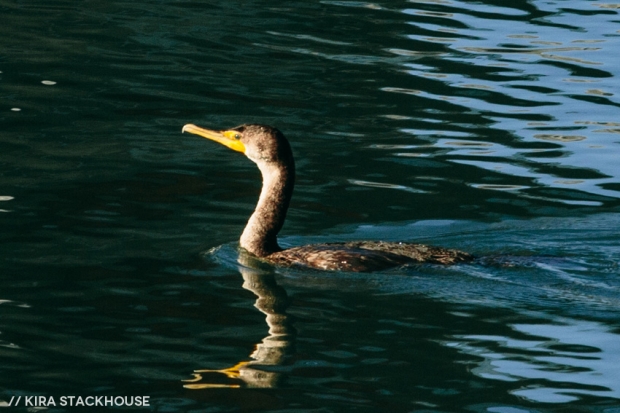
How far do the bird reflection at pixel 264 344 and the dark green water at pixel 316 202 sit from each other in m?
0.02

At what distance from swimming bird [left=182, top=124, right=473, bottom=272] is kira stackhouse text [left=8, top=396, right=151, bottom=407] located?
2.89 metres

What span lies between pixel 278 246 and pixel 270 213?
0.31 meters

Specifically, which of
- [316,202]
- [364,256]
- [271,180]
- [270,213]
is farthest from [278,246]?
[316,202]

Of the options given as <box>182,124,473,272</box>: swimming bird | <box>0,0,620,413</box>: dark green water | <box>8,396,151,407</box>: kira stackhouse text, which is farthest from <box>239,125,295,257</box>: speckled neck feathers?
<box>8,396,151,407</box>: kira stackhouse text

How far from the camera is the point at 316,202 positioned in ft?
38.0

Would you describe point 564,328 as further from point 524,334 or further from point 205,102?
point 205,102

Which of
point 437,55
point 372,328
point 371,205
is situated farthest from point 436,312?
point 437,55

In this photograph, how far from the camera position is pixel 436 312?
8773mm

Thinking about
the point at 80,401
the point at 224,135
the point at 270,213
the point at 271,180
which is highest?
the point at 224,135

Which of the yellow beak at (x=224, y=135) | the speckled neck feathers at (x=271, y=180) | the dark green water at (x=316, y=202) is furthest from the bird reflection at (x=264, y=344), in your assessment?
the yellow beak at (x=224, y=135)

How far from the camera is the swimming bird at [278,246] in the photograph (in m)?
9.70

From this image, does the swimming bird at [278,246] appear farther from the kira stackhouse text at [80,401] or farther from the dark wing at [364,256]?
the kira stackhouse text at [80,401]

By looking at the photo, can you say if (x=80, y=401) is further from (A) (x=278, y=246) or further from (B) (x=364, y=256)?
(A) (x=278, y=246)

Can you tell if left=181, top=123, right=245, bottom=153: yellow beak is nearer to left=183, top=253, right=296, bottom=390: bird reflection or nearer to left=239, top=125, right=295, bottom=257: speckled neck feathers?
left=239, top=125, right=295, bottom=257: speckled neck feathers
